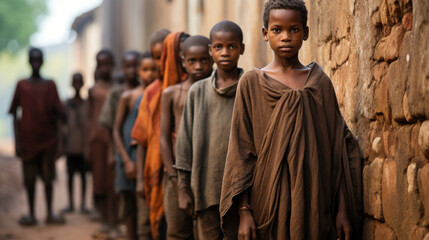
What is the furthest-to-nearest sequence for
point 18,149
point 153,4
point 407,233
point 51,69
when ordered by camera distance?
1. point 51,69
2. point 153,4
3. point 18,149
4. point 407,233

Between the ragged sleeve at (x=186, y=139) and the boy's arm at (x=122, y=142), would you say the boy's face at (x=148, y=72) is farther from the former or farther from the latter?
the ragged sleeve at (x=186, y=139)

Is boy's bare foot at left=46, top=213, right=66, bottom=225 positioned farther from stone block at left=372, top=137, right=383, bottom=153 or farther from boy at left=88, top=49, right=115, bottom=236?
stone block at left=372, top=137, right=383, bottom=153

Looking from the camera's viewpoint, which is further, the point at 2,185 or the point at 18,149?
the point at 2,185

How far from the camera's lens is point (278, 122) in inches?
123

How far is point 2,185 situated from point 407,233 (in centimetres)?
1316

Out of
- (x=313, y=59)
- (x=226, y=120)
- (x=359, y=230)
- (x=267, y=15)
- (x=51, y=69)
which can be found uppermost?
(x=267, y=15)

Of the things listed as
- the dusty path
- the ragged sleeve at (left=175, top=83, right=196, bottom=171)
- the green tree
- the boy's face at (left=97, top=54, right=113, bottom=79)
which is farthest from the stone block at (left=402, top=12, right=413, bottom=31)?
the green tree

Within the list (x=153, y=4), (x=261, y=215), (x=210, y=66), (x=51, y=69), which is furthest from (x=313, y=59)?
(x=51, y=69)

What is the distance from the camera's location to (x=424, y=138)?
104 inches

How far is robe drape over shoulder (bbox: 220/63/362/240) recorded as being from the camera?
121 inches

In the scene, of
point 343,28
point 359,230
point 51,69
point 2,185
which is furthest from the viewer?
point 51,69

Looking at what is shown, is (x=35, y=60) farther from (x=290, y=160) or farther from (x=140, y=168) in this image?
(x=290, y=160)

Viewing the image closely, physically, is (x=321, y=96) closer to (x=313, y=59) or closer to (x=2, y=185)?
(x=313, y=59)

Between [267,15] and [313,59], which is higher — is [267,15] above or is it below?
above
